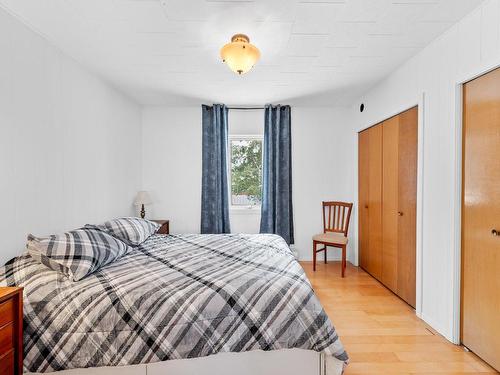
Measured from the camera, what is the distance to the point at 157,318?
58.4 inches

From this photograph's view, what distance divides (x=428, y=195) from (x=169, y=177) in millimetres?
3446

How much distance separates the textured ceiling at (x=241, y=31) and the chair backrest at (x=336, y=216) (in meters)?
1.78

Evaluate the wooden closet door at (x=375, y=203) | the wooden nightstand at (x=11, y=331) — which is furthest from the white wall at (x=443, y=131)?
the wooden nightstand at (x=11, y=331)

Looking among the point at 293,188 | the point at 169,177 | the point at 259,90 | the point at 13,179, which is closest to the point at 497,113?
the point at 259,90

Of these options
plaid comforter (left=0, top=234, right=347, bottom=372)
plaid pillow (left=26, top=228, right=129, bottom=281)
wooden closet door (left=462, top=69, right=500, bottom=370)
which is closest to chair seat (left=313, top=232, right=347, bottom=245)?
wooden closet door (left=462, top=69, right=500, bottom=370)

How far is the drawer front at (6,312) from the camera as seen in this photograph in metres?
1.28

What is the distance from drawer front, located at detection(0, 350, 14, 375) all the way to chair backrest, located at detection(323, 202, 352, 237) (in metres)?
3.66

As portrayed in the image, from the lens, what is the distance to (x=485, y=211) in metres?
1.87

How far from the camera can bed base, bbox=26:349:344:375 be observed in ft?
4.86

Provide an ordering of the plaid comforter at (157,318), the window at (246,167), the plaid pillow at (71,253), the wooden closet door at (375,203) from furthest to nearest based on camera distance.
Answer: the window at (246,167) < the wooden closet door at (375,203) < the plaid pillow at (71,253) < the plaid comforter at (157,318)

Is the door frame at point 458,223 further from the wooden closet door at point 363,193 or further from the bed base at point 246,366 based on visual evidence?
the wooden closet door at point 363,193

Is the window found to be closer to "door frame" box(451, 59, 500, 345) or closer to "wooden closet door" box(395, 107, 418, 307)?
"wooden closet door" box(395, 107, 418, 307)

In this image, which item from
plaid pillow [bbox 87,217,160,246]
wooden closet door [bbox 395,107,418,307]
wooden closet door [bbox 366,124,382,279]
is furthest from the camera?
wooden closet door [bbox 366,124,382,279]

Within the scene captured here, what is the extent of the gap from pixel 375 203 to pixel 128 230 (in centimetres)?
299
